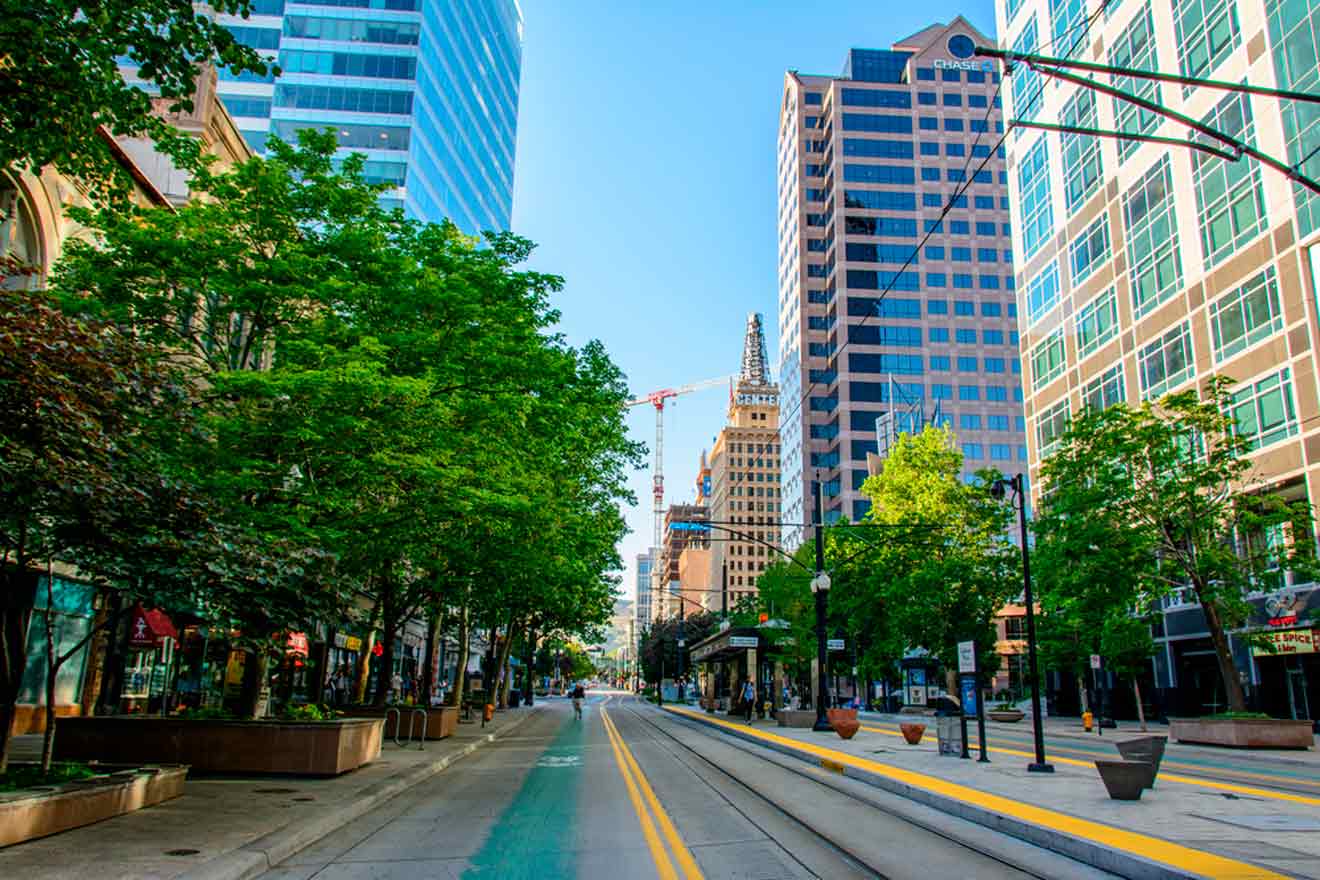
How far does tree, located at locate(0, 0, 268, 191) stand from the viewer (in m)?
8.89

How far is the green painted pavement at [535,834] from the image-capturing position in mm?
8375

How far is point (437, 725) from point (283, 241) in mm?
15196

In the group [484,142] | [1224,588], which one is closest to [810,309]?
[484,142]

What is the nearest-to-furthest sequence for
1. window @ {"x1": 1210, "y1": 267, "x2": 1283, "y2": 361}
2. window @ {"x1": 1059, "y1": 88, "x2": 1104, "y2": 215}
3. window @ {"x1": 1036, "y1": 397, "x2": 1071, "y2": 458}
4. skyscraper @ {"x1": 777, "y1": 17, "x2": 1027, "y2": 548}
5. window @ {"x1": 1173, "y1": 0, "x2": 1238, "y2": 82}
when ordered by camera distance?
1. window @ {"x1": 1210, "y1": 267, "x2": 1283, "y2": 361}
2. window @ {"x1": 1173, "y1": 0, "x2": 1238, "y2": 82}
3. window @ {"x1": 1059, "y1": 88, "x2": 1104, "y2": 215}
4. window @ {"x1": 1036, "y1": 397, "x2": 1071, "y2": 458}
5. skyscraper @ {"x1": 777, "y1": 17, "x2": 1027, "y2": 548}

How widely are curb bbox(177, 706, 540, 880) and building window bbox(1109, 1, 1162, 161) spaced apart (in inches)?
1589

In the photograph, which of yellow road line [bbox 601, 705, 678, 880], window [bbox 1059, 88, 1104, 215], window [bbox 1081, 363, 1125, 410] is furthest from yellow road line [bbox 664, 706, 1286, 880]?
window [bbox 1059, 88, 1104, 215]

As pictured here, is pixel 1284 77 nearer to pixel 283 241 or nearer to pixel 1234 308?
pixel 1234 308

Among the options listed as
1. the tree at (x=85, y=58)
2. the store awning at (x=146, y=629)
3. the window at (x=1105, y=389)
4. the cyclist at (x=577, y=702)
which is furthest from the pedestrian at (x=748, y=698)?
the tree at (x=85, y=58)

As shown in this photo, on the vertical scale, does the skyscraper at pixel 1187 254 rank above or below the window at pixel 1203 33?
below

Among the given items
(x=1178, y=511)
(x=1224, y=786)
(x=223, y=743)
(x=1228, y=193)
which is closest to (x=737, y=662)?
(x=1178, y=511)

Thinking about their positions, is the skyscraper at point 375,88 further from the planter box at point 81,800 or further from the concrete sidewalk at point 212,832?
the planter box at point 81,800

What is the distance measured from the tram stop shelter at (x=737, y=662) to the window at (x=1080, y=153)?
95.5 feet

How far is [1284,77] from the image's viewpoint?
33.3 m

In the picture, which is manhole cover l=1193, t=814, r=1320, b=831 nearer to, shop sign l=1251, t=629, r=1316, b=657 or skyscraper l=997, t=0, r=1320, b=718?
skyscraper l=997, t=0, r=1320, b=718
